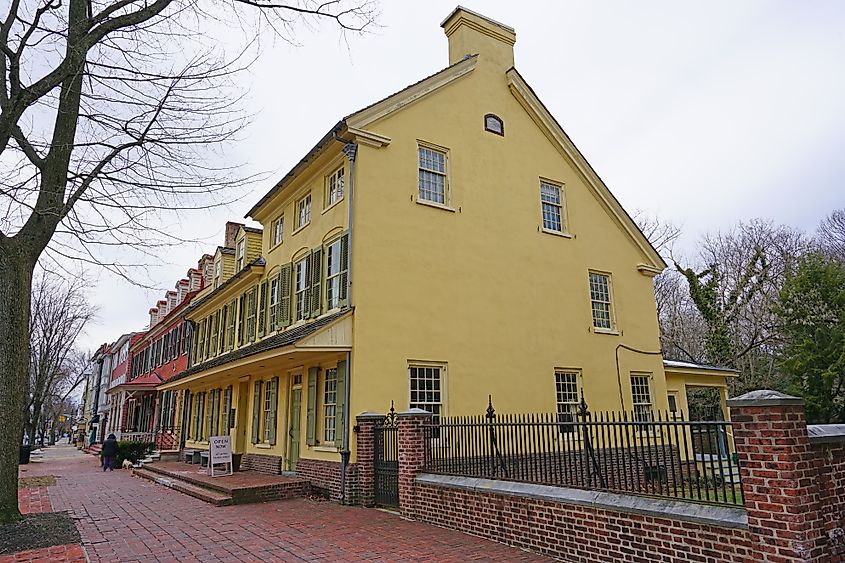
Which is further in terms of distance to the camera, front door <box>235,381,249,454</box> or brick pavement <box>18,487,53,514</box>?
front door <box>235,381,249,454</box>

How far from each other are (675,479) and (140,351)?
3878cm

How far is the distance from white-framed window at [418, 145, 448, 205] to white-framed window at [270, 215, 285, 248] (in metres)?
5.39

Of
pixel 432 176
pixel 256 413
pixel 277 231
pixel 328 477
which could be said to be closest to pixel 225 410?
pixel 256 413

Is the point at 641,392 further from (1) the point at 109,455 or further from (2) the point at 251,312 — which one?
(1) the point at 109,455

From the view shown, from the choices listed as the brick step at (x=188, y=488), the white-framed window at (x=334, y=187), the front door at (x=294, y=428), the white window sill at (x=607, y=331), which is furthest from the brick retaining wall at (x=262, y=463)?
the white window sill at (x=607, y=331)

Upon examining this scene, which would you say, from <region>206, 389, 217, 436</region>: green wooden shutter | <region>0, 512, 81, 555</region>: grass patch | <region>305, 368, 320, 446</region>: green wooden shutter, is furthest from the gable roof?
<region>0, 512, 81, 555</region>: grass patch

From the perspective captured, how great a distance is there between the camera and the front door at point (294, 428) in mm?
14162

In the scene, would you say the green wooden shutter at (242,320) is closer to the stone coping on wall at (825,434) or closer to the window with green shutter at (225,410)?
the window with green shutter at (225,410)

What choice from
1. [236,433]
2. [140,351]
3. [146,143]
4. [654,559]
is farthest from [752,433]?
[140,351]

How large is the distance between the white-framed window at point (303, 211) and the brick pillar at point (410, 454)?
7.29m

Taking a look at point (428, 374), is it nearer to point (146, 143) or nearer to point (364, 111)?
point (364, 111)

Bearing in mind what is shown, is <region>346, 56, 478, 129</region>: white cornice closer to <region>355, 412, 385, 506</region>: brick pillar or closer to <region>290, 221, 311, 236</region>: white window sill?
<region>290, 221, 311, 236</region>: white window sill

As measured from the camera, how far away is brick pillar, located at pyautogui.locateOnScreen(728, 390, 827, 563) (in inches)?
191

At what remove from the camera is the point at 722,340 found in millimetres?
25734
